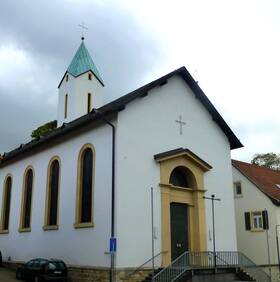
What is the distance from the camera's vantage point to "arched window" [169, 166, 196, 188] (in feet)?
69.9

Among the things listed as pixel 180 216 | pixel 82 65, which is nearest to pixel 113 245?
pixel 180 216

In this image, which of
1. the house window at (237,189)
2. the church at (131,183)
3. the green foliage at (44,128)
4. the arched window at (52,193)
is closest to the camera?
the church at (131,183)

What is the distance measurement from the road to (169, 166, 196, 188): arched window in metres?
9.02

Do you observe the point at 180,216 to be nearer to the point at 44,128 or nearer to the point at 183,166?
the point at 183,166

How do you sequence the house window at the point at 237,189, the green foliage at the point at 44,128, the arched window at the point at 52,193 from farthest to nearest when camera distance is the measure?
1. the green foliage at the point at 44,128
2. the house window at the point at 237,189
3. the arched window at the point at 52,193

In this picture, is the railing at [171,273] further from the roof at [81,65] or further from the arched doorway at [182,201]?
the roof at [81,65]

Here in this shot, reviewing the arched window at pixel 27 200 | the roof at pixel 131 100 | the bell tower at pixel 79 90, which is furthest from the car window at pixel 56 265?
the bell tower at pixel 79 90

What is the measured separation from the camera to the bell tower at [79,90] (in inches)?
1236

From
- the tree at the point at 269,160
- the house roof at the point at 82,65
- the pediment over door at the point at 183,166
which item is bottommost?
the pediment over door at the point at 183,166

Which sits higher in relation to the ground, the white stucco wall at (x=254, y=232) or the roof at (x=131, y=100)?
the roof at (x=131, y=100)

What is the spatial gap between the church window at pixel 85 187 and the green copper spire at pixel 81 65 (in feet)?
42.5

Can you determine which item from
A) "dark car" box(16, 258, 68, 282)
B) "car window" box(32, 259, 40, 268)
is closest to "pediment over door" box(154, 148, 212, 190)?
"dark car" box(16, 258, 68, 282)

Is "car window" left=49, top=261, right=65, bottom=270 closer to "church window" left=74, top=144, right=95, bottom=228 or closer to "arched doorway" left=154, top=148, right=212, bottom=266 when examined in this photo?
"church window" left=74, top=144, right=95, bottom=228

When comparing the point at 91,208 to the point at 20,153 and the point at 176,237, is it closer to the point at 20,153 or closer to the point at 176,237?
the point at 176,237
